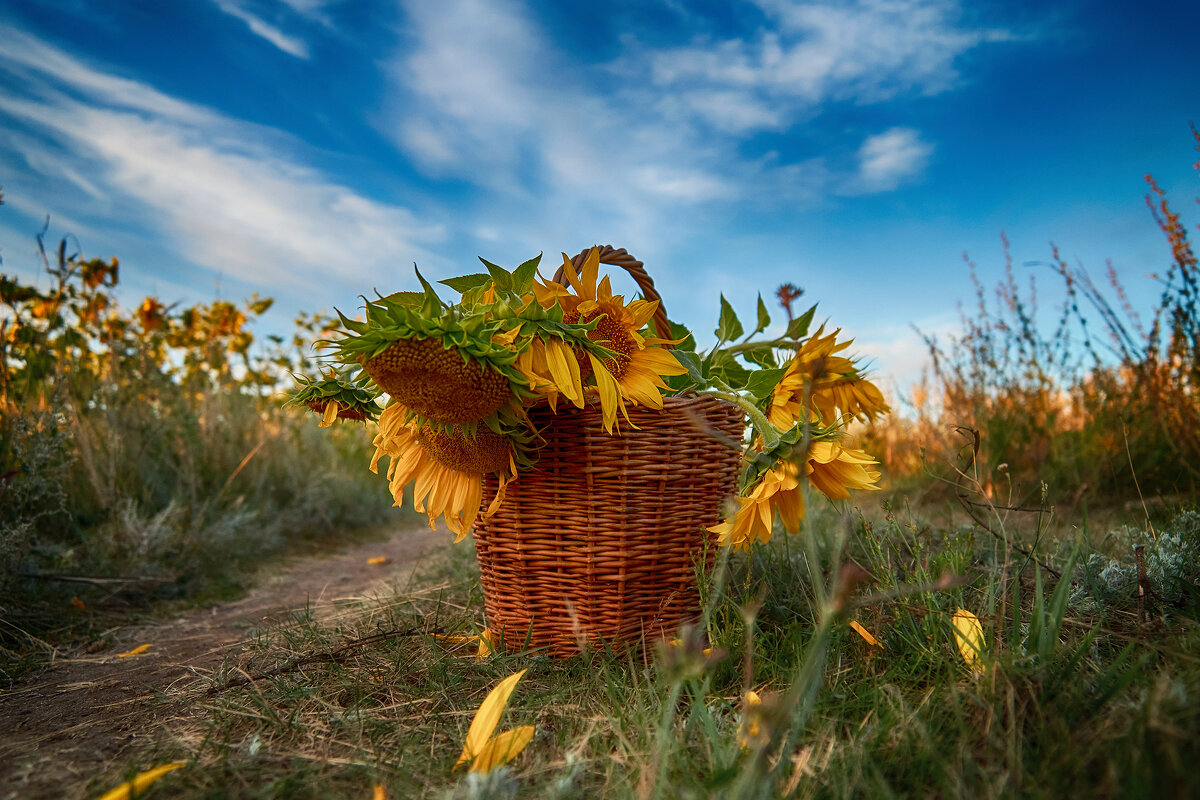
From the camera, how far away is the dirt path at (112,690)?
1.15 meters

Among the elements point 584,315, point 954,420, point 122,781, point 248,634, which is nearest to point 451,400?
point 584,315

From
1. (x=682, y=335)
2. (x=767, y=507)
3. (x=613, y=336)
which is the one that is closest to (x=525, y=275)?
(x=613, y=336)

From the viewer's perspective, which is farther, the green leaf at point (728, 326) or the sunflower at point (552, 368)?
the green leaf at point (728, 326)

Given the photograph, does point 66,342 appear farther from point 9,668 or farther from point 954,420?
point 954,420

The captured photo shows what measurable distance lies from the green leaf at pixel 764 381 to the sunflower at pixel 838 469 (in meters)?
0.27

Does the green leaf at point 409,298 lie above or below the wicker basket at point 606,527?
above

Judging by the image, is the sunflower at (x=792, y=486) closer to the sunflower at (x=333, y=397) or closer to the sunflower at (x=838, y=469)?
the sunflower at (x=838, y=469)

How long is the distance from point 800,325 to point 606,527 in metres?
0.79

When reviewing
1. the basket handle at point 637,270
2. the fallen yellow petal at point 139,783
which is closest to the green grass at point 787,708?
the fallen yellow petal at point 139,783

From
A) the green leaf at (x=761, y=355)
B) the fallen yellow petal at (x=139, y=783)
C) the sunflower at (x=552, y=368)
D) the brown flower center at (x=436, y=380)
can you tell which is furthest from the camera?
the green leaf at (x=761, y=355)

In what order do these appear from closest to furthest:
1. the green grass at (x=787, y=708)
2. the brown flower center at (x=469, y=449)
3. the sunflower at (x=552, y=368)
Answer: the green grass at (x=787, y=708)
the sunflower at (x=552, y=368)
the brown flower center at (x=469, y=449)

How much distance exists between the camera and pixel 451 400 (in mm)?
1214

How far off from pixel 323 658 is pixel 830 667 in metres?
1.17

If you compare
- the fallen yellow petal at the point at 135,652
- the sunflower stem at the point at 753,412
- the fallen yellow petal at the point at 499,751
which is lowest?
the fallen yellow petal at the point at 135,652
